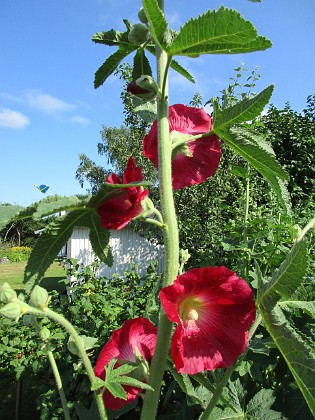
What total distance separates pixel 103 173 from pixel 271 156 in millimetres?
19941

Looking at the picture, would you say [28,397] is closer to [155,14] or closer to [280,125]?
[155,14]

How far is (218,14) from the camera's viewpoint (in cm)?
65

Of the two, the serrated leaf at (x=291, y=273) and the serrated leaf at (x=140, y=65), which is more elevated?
the serrated leaf at (x=140, y=65)

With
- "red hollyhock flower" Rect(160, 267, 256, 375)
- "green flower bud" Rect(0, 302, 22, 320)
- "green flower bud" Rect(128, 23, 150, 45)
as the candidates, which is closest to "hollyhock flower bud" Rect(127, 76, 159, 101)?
"green flower bud" Rect(128, 23, 150, 45)

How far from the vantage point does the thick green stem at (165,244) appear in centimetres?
76

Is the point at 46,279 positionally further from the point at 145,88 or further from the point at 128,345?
the point at 145,88

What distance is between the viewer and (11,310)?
2.26 ft

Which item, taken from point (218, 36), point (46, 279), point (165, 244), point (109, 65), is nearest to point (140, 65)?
point (109, 65)

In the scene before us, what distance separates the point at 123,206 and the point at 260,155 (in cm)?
29

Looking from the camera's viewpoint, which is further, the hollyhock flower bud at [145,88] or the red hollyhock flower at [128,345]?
the red hollyhock flower at [128,345]

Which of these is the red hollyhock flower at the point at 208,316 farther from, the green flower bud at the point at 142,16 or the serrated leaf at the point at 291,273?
the green flower bud at the point at 142,16

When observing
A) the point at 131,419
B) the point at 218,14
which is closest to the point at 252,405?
the point at 131,419

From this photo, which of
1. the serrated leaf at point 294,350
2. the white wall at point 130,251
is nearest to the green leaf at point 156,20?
the serrated leaf at point 294,350

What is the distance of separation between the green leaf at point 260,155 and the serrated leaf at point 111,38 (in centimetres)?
31
